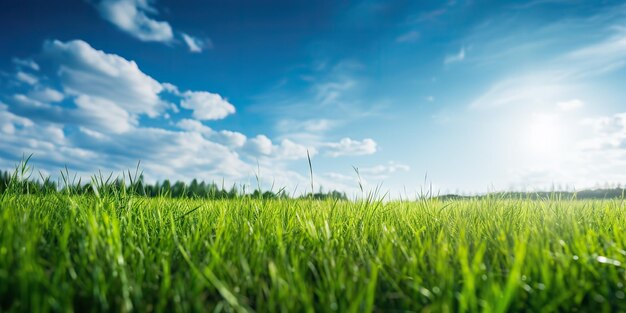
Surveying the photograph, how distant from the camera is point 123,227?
283 cm

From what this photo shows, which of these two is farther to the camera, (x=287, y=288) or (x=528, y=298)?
(x=528, y=298)

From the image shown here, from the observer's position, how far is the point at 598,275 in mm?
1965

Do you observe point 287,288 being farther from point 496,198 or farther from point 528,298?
point 496,198

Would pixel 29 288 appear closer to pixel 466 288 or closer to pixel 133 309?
pixel 133 309

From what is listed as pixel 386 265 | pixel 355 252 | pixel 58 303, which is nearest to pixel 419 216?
pixel 355 252

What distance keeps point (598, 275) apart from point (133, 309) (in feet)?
6.75

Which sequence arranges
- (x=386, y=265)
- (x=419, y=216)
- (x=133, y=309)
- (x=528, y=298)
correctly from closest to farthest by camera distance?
(x=133, y=309), (x=528, y=298), (x=386, y=265), (x=419, y=216)

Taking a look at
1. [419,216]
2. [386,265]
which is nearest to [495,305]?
[386,265]

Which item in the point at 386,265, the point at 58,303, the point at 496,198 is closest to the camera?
the point at 58,303

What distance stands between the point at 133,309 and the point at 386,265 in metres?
1.22

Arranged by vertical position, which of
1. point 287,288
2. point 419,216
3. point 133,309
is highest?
point 419,216

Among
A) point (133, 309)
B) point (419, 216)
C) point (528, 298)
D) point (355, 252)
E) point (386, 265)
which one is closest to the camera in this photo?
point (133, 309)

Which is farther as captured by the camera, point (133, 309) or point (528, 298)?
point (528, 298)

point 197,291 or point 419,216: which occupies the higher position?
point 419,216
